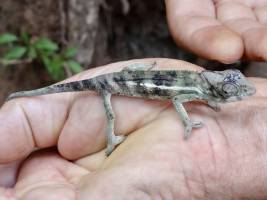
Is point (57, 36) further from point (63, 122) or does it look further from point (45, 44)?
point (63, 122)

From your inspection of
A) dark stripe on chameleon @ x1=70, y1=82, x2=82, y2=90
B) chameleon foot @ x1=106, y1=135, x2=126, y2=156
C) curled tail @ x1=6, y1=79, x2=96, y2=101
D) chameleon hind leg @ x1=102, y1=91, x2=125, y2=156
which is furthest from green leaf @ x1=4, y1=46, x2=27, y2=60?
chameleon foot @ x1=106, y1=135, x2=126, y2=156

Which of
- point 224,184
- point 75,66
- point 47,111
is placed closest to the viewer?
point 224,184

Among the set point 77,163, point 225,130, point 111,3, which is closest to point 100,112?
point 77,163

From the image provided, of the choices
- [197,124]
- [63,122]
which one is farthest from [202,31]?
[63,122]

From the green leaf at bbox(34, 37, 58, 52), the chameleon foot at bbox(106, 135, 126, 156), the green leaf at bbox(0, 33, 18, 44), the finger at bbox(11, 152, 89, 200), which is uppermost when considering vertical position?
the green leaf at bbox(0, 33, 18, 44)

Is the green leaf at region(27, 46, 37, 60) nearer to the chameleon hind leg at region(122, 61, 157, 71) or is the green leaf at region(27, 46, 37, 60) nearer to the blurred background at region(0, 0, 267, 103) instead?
the blurred background at region(0, 0, 267, 103)

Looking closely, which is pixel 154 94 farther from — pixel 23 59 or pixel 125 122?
pixel 23 59

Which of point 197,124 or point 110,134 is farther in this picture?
point 110,134
